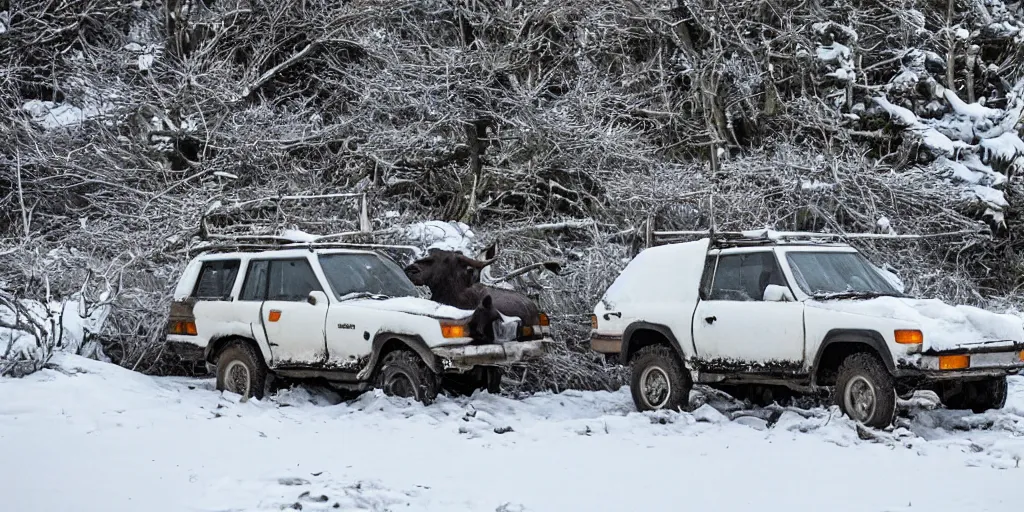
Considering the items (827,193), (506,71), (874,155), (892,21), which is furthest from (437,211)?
(892,21)

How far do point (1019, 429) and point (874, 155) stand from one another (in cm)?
1088

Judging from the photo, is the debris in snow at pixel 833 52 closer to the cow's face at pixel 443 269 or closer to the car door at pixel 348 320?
the cow's face at pixel 443 269

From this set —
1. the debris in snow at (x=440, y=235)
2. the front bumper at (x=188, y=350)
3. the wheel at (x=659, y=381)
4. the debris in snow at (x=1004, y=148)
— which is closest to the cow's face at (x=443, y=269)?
the debris in snow at (x=440, y=235)

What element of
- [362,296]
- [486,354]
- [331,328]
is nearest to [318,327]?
[331,328]

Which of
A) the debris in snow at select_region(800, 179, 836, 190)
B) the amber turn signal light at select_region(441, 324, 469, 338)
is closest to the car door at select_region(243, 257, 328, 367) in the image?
the amber turn signal light at select_region(441, 324, 469, 338)

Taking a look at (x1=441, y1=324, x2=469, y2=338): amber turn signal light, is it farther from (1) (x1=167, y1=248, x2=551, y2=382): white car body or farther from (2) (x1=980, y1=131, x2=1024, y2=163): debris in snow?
(2) (x1=980, y1=131, x2=1024, y2=163): debris in snow

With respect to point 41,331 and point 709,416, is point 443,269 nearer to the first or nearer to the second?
point 709,416

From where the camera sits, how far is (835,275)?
9.95 meters

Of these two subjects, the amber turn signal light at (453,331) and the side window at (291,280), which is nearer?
the amber turn signal light at (453,331)

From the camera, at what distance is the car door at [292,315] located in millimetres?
10875

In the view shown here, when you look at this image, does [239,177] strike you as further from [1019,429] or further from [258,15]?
[1019,429]

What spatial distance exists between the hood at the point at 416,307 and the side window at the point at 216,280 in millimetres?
1715

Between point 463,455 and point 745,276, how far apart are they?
133 inches

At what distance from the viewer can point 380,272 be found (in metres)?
11.6
